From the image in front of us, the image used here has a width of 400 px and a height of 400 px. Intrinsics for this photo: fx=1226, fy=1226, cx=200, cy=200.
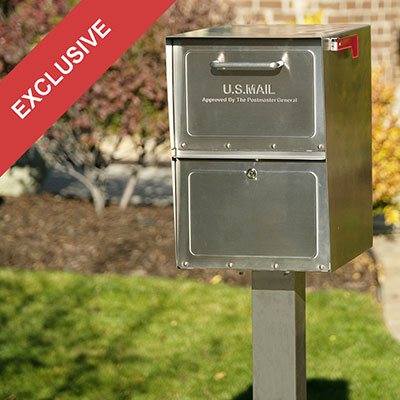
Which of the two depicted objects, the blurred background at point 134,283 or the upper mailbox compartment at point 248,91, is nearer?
the upper mailbox compartment at point 248,91

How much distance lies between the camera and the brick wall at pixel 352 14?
52.2ft

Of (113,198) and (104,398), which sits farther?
(113,198)

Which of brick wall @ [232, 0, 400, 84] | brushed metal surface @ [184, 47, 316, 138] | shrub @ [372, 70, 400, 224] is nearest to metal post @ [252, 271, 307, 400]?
brushed metal surface @ [184, 47, 316, 138]

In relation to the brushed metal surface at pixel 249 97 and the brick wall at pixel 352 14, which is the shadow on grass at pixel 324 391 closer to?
the brushed metal surface at pixel 249 97

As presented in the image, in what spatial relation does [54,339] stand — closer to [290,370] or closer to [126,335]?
[126,335]

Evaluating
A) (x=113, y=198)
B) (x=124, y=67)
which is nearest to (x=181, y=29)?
(x=124, y=67)

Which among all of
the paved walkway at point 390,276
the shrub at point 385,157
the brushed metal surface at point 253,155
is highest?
the brushed metal surface at point 253,155

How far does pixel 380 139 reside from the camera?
382 inches

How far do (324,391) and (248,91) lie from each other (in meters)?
2.85

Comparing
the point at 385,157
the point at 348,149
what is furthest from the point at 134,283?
the point at 348,149

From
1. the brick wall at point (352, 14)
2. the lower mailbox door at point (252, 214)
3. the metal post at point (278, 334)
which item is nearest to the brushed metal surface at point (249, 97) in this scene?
the lower mailbox door at point (252, 214)

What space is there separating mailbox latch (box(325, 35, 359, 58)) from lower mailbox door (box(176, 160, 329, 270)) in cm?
44

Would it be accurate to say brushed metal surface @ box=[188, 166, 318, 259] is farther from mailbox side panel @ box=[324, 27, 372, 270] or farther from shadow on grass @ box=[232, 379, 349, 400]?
shadow on grass @ box=[232, 379, 349, 400]

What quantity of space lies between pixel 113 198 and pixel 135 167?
2.91 ft
